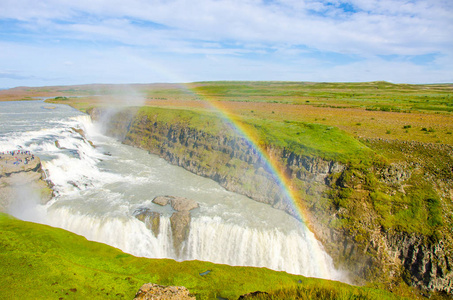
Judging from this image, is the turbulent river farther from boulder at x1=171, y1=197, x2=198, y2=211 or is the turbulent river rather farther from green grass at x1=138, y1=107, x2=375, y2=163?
green grass at x1=138, y1=107, x2=375, y2=163

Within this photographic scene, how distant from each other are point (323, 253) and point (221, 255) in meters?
10.1

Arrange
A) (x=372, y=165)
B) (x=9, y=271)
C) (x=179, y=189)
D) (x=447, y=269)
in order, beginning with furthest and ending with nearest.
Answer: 1. (x=179, y=189)
2. (x=372, y=165)
3. (x=447, y=269)
4. (x=9, y=271)

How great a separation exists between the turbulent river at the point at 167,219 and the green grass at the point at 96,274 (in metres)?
3.92

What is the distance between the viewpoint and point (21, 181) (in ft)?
88.7

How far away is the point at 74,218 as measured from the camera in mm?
25625

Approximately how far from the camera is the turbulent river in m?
24.7

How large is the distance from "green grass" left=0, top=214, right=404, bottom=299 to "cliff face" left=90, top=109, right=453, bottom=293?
4.71 m

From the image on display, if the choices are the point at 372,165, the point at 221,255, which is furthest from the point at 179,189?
the point at 372,165

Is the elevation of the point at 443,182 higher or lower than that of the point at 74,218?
higher

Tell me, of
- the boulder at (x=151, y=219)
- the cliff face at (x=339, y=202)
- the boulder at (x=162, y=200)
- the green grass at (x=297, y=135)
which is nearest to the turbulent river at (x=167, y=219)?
the boulder at (x=151, y=219)

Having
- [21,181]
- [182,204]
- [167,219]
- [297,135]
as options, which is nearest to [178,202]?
[182,204]

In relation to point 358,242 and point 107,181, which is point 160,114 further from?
point 358,242

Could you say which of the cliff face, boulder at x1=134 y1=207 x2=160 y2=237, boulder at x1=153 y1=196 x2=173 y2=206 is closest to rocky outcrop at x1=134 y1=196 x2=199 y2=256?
boulder at x1=134 y1=207 x2=160 y2=237

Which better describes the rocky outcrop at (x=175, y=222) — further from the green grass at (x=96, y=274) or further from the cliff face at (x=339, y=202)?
the cliff face at (x=339, y=202)
